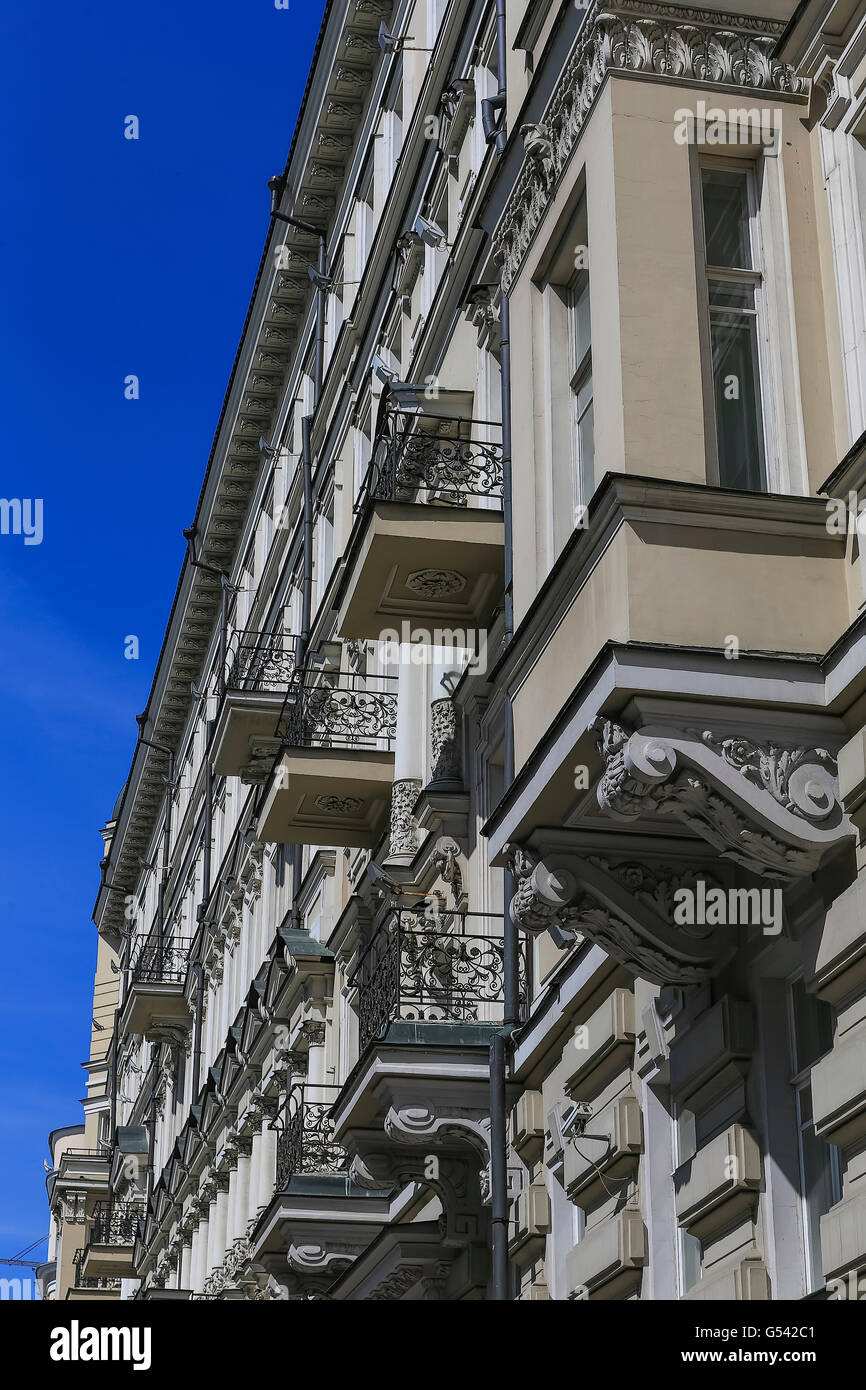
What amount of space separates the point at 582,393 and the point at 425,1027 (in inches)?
214

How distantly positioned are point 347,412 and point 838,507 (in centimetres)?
1877

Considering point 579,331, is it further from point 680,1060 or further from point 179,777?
point 179,777

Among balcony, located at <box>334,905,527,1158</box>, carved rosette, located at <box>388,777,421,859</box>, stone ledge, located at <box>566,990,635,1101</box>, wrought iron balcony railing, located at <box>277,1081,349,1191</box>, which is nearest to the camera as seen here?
stone ledge, located at <box>566,990,635,1101</box>

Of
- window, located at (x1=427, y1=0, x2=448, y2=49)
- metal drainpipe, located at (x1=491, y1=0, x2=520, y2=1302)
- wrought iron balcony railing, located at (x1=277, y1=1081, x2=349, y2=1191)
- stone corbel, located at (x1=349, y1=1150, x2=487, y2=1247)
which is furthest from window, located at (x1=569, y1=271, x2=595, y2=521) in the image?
window, located at (x1=427, y1=0, x2=448, y2=49)

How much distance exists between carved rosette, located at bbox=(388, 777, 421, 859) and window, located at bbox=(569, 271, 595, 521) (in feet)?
26.2

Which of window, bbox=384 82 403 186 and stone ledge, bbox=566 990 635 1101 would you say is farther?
window, bbox=384 82 403 186

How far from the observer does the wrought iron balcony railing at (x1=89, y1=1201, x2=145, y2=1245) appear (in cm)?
4744

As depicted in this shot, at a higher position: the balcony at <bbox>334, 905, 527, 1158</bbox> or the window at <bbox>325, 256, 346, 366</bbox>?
the window at <bbox>325, 256, 346, 366</bbox>

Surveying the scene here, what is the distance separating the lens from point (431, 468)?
16.8 metres

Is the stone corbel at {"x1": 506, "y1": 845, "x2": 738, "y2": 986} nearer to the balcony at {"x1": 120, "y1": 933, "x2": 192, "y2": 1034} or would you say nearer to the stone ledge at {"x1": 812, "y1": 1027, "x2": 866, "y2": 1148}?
the stone ledge at {"x1": 812, "y1": 1027, "x2": 866, "y2": 1148}

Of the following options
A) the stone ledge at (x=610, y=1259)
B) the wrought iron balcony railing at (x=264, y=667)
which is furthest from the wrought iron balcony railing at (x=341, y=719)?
the stone ledge at (x=610, y=1259)

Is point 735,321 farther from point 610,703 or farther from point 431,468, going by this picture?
point 431,468

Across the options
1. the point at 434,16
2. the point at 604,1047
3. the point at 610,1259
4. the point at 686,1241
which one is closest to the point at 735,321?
the point at 604,1047
